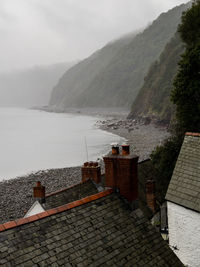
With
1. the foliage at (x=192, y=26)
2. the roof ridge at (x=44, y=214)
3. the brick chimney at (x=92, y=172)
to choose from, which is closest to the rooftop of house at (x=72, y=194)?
the brick chimney at (x=92, y=172)

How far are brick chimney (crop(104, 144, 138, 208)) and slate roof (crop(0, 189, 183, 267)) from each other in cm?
28

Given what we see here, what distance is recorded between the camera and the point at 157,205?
18.2 metres

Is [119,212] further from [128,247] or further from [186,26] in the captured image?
[186,26]

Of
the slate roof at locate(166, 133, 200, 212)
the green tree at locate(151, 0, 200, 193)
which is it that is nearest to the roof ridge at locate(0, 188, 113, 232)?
the slate roof at locate(166, 133, 200, 212)

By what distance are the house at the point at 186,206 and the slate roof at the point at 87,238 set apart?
174 inches

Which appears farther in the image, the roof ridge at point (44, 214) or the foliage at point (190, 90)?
the foliage at point (190, 90)

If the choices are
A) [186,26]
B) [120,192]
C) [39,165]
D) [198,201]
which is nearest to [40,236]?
[120,192]

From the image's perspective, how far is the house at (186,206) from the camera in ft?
39.3

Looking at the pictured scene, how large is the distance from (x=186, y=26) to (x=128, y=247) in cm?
2890

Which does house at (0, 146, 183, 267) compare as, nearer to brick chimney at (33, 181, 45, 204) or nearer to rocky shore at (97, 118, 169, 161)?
brick chimney at (33, 181, 45, 204)

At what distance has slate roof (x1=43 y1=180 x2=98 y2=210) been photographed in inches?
567

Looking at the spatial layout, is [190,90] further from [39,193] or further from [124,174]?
[124,174]

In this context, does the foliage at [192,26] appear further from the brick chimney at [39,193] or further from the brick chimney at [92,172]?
the brick chimney at [39,193]

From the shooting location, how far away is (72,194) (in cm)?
1491
